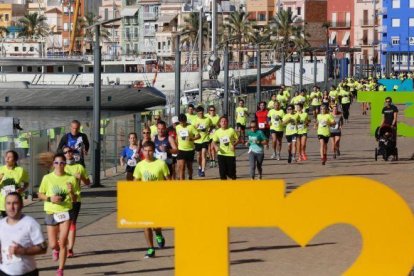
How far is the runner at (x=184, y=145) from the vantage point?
992 inches

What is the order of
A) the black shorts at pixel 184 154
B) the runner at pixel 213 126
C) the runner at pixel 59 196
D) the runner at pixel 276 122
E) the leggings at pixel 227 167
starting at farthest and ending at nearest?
the runner at pixel 276 122
the runner at pixel 213 126
the black shorts at pixel 184 154
the leggings at pixel 227 167
the runner at pixel 59 196

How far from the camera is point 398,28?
411ft

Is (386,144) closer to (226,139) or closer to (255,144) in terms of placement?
(255,144)

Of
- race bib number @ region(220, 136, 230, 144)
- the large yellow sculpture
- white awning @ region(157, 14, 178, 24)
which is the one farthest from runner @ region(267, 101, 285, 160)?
white awning @ region(157, 14, 178, 24)

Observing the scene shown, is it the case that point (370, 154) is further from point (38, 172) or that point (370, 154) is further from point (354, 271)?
point (354, 271)

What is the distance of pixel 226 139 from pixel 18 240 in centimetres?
1299

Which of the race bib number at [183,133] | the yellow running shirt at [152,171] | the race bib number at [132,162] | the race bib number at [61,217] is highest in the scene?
the race bib number at [183,133]

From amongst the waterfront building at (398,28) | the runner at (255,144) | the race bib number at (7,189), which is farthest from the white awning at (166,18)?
the race bib number at (7,189)

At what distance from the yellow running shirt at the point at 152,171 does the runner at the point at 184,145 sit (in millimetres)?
8044

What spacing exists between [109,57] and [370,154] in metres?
81.3

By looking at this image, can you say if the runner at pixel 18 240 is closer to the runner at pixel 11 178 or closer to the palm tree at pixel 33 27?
the runner at pixel 11 178

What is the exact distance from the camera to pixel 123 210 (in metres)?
12.9

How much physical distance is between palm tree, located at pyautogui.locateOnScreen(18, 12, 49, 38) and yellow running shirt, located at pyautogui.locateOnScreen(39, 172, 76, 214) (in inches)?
4799

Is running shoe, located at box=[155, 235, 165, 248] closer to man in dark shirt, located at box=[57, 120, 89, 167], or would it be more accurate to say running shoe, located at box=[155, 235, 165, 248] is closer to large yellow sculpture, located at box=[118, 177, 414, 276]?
man in dark shirt, located at box=[57, 120, 89, 167]
